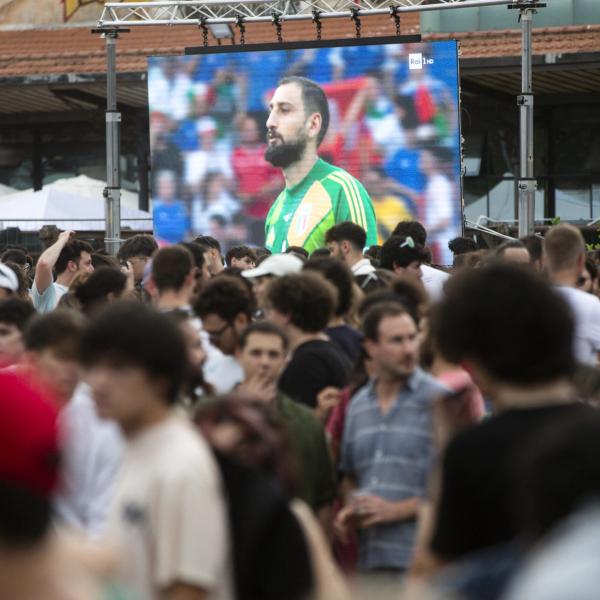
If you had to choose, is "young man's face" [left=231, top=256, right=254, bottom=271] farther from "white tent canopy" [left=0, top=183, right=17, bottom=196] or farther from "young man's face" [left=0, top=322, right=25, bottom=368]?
"white tent canopy" [left=0, top=183, right=17, bottom=196]

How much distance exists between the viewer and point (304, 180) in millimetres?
19656

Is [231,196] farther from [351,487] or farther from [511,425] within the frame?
[511,425]

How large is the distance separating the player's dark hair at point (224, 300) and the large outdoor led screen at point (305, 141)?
1192cm

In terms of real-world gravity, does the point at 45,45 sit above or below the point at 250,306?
above

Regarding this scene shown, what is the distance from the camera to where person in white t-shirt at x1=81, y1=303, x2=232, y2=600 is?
342cm

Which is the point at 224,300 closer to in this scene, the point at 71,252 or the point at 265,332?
the point at 265,332

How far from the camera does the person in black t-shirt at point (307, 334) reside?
20.9 feet

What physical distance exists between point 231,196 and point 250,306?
532 inches

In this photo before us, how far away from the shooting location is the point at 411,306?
705cm

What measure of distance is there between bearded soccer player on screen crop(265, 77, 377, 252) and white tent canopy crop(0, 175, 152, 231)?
584 cm

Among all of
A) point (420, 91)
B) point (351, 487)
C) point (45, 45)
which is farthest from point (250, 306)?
point (45, 45)

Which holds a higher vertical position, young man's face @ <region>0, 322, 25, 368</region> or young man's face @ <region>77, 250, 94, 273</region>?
young man's face @ <region>77, 250, 94, 273</region>

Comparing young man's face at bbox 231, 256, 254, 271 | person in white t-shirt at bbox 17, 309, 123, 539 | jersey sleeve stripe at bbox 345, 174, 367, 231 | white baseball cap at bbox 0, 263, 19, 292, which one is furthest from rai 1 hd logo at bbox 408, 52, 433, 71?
person in white t-shirt at bbox 17, 309, 123, 539

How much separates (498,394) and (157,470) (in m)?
0.77
